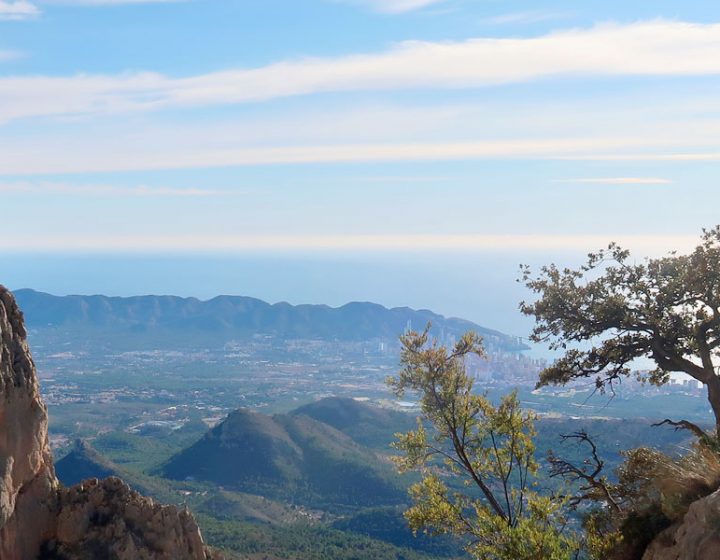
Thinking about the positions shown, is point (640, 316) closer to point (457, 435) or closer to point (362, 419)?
point (457, 435)

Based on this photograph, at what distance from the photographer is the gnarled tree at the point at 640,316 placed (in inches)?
647

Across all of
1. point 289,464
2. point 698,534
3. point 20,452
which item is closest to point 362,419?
point 289,464

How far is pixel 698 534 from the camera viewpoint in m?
10.9

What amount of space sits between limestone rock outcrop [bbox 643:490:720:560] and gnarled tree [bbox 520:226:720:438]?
5023 mm

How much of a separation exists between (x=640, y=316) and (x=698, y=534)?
7063mm

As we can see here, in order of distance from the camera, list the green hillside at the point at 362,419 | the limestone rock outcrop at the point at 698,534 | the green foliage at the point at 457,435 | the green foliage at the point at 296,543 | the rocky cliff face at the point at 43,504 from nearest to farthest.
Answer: the limestone rock outcrop at the point at 698,534 → the green foliage at the point at 457,435 → the rocky cliff face at the point at 43,504 → the green foliage at the point at 296,543 → the green hillside at the point at 362,419

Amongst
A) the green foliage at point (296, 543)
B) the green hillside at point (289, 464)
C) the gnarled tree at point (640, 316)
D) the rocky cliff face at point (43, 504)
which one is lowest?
the green hillside at point (289, 464)

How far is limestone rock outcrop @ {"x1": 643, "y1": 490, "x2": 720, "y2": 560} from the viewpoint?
10508 mm

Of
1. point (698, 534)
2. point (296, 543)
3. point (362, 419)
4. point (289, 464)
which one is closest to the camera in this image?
point (698, 534)

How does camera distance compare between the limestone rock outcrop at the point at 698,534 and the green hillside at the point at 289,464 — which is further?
the green hillside at the point at 289,464

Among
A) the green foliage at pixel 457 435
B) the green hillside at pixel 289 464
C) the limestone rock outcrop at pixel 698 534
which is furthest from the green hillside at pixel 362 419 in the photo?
the limestone rock outcrop at pixel 698 534

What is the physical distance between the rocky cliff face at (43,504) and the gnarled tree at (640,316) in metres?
10.6

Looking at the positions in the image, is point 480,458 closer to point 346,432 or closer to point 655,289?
point 655,289

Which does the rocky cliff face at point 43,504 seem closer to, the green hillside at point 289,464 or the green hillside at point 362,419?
the green hillside at point 289,464
